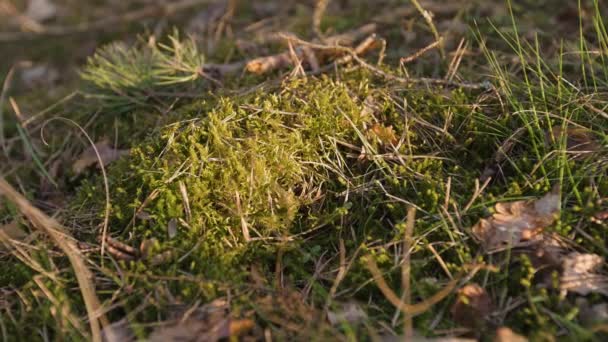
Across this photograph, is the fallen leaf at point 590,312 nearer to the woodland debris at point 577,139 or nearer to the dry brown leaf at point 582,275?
the dry brown leaf at point 582,275

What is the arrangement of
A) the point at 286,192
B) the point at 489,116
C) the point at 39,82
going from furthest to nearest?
the point at 39,82 < the point at 489,116 < the point at 286,192

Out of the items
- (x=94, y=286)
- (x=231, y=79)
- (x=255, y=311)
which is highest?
(x=231, y=79)

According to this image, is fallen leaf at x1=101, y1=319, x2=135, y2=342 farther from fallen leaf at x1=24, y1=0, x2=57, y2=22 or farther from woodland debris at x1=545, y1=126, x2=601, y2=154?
fallen leaf at x1=24, y1=0, x2=57, y2=22

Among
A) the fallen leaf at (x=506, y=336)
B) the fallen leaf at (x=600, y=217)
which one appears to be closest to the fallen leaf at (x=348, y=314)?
the fallen leaf at (x=506, y=336)

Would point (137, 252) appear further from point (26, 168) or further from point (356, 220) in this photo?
point (26, 168)

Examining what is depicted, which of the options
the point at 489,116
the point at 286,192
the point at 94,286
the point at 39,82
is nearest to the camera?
the point at 94,286

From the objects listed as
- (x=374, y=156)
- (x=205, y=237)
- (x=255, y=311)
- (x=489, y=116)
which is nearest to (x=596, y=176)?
(x=489, y=116)
